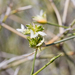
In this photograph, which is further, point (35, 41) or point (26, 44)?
point (26, 44)

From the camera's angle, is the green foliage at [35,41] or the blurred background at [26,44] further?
the blurred background at [26,44]

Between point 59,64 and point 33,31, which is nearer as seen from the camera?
point 33,31

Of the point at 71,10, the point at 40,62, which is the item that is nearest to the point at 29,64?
the point at 40,62

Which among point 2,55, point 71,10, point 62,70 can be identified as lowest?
point 62,70

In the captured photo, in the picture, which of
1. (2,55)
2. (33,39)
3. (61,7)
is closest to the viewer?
(33,39)

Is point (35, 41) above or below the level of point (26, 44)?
above

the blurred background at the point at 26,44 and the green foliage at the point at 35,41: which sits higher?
the green foliage at the point at 35,41

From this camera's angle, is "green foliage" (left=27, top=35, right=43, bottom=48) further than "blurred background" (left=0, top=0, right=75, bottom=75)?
No

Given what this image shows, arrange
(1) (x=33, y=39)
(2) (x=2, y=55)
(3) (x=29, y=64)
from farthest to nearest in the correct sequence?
1. (3) (x=29, y=64)
2. (2) (x=2, y=55)
3. (1) (x=33, y=39)

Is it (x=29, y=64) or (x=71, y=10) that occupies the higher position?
(x=71, y=10)

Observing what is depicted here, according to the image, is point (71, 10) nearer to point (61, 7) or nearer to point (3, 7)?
point (61, 7)

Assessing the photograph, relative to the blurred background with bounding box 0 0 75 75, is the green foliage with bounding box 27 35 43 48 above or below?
above
